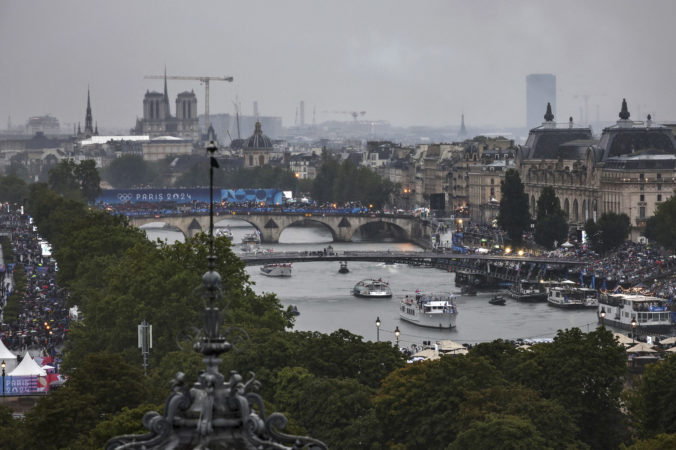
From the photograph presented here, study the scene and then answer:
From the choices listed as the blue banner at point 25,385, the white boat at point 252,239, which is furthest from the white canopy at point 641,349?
the white boat at point 252,239

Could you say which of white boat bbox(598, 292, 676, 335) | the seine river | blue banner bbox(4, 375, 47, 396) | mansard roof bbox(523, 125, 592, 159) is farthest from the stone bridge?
blue banner bbox(4, 375, 47, 396)

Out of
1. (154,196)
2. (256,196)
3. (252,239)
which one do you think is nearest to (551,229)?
(252,239)

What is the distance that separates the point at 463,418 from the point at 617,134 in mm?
85154

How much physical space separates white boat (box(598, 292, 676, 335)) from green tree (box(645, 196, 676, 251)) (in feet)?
58.7

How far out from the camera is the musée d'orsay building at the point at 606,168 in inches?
4195

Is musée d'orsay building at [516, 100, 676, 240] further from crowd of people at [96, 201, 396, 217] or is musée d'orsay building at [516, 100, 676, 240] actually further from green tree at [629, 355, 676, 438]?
green tree at [629, 355, 676, 438]

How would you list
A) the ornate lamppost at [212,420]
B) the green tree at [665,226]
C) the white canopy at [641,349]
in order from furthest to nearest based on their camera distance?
the green tree at [665,226], the white canopy at [641,349], the ornate lamppost at [212,420]

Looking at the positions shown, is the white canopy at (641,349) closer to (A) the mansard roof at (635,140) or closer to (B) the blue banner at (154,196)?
(A) the mansard roof at (635,140)

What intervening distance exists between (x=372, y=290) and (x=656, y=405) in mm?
46791

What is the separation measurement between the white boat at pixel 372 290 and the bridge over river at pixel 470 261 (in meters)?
7.52

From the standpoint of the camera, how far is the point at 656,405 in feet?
108

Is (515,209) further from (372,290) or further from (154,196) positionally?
(154,196)

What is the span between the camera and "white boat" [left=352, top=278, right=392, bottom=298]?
7919 centimetres

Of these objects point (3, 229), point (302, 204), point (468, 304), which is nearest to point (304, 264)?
point (3, 229)
